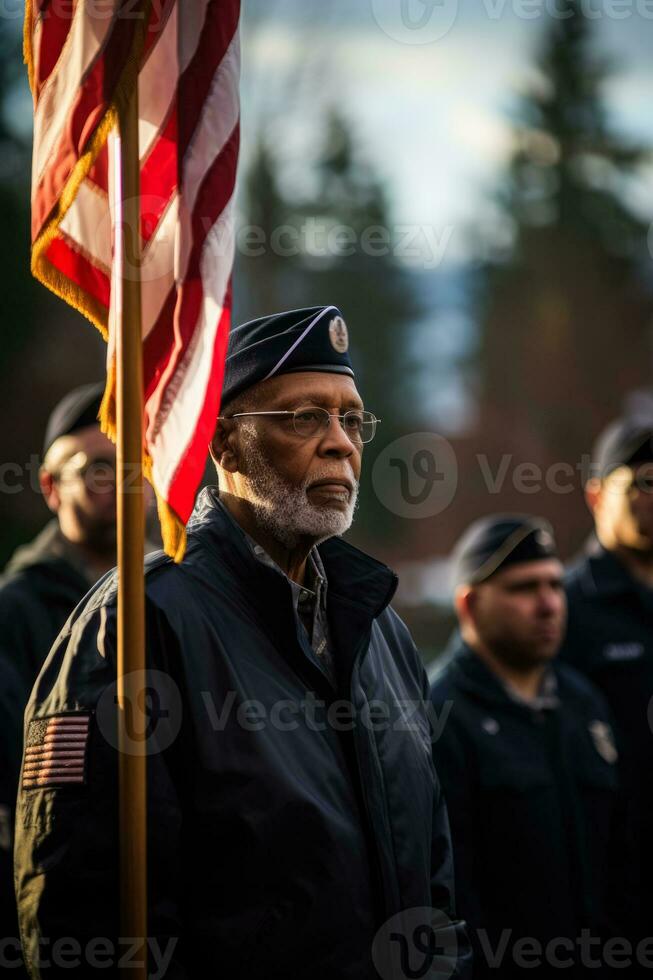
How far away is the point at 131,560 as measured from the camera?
8.86ft

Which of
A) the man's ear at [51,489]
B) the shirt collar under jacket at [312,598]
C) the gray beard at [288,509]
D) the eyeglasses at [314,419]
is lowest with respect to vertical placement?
the shirt collar under jacket at [312,598]

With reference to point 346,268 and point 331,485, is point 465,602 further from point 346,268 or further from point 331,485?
point 346,268

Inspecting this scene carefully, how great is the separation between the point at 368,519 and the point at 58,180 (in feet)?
74.0

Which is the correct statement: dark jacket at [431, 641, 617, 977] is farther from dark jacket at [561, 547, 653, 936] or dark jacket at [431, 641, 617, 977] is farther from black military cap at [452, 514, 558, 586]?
black military cap at [452, 514, 558, 586]

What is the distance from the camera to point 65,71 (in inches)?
117

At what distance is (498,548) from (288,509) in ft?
7.52

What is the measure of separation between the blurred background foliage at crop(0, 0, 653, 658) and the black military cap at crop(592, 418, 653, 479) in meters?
14.5

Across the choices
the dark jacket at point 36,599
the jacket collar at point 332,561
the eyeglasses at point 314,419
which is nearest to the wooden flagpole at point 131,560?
the jacket collar at point 332,561

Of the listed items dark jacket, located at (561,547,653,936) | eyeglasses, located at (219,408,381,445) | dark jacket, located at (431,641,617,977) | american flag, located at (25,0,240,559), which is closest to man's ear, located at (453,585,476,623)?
dark jacket, located at (431,641,617,977)

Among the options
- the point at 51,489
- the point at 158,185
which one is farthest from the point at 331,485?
the point at 51,489

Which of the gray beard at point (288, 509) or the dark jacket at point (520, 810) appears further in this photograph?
the dark jacket at point (520, 810)

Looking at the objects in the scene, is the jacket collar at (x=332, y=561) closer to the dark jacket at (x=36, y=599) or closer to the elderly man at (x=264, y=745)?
the elderly man at (x=264, y=745)

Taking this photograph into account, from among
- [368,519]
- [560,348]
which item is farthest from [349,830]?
[560,348]

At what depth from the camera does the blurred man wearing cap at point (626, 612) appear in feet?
17.4
